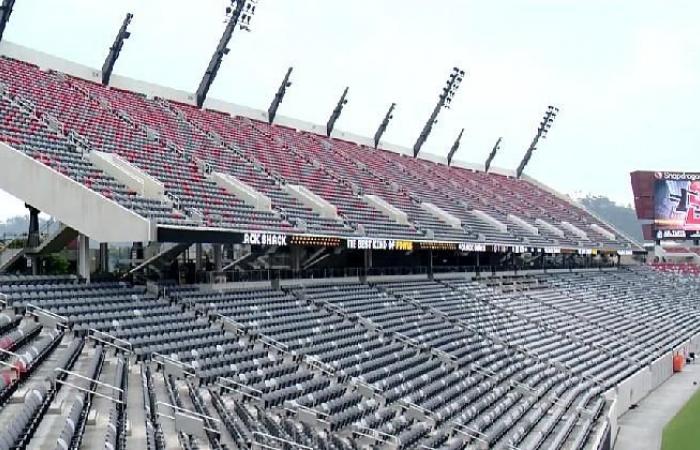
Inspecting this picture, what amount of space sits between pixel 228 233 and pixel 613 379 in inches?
487

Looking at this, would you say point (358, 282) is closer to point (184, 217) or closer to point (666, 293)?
point (184, 217)

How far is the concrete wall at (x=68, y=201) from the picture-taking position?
52.4 ft

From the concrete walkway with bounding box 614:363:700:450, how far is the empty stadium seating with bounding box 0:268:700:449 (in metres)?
1.07

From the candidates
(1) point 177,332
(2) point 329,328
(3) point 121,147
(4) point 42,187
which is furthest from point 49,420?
(3) point 121,147

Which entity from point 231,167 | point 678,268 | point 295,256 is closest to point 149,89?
point 231,167

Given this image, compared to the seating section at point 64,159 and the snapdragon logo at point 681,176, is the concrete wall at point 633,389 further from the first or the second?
the snapdragon logo at point 681,176

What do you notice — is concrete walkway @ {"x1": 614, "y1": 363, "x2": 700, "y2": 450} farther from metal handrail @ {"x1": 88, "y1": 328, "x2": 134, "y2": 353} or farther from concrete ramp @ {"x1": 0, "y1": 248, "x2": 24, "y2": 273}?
→ concrete ramp @ {"x1": 0, "y1": 248, "x2": 24, "y2": 273}

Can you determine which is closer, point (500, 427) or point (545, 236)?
point (500, 427)

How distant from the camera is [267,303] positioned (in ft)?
64.0

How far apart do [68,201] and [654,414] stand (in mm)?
17279

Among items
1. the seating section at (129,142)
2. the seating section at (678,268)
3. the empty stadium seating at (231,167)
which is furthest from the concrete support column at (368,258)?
the seating section at (678,268)

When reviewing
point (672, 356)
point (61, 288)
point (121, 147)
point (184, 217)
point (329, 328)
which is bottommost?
point (672, 356)

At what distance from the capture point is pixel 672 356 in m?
30.5

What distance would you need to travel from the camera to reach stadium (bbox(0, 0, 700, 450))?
11.6 metres
